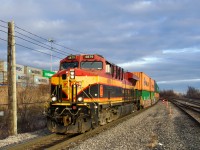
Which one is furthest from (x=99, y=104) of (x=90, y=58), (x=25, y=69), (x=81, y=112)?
(x=25, y=69)

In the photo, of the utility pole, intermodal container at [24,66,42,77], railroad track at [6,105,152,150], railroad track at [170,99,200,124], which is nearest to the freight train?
railroad track at [6,105,152,150]

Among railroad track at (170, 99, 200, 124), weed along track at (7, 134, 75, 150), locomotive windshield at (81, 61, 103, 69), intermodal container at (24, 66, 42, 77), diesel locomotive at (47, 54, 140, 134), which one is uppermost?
intermodal container at (24, 66, 42, 77)

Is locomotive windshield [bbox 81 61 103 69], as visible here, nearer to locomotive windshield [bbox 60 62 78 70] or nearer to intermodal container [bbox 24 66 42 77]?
locomotive windshield [bbox 60 62 78 70]

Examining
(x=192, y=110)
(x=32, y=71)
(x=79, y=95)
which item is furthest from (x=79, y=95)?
(x=32, y=71)

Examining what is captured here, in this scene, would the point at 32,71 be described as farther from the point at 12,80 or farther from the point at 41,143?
the point at 41,143

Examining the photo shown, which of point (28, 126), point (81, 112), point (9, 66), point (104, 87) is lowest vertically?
point (28, 126)

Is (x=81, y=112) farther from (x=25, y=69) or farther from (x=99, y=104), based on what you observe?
(x=25, y=69)

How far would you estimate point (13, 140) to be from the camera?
12.0m

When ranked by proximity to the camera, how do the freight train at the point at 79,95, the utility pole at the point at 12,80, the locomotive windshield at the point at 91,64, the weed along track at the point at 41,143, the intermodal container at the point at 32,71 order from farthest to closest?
the intermodal container at the point at 32,71 < the locomotive windshield at the point at 91,64 < the utility pole at the point at 12,80 < the freight train at the point at 79,95 < the weed along track at the point at 41,143

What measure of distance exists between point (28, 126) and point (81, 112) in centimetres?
784

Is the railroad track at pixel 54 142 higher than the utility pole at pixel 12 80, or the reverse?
the utility pole at pixel 12 80

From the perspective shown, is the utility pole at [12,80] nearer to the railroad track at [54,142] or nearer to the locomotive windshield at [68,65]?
the locomotive windshield at [68,65]

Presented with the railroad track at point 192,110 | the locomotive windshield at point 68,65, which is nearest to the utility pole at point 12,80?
the locomotive windshield at point 68,65

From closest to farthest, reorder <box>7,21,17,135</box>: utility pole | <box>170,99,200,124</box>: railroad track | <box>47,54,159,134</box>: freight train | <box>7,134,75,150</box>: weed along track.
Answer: <box>7,134,75,150</box>: weed along track < <box>47,54,159,134</box>: freight train < <box>7,21,17,135</box>: utility pole < <box>170,99,200,124</box>: railroad track
